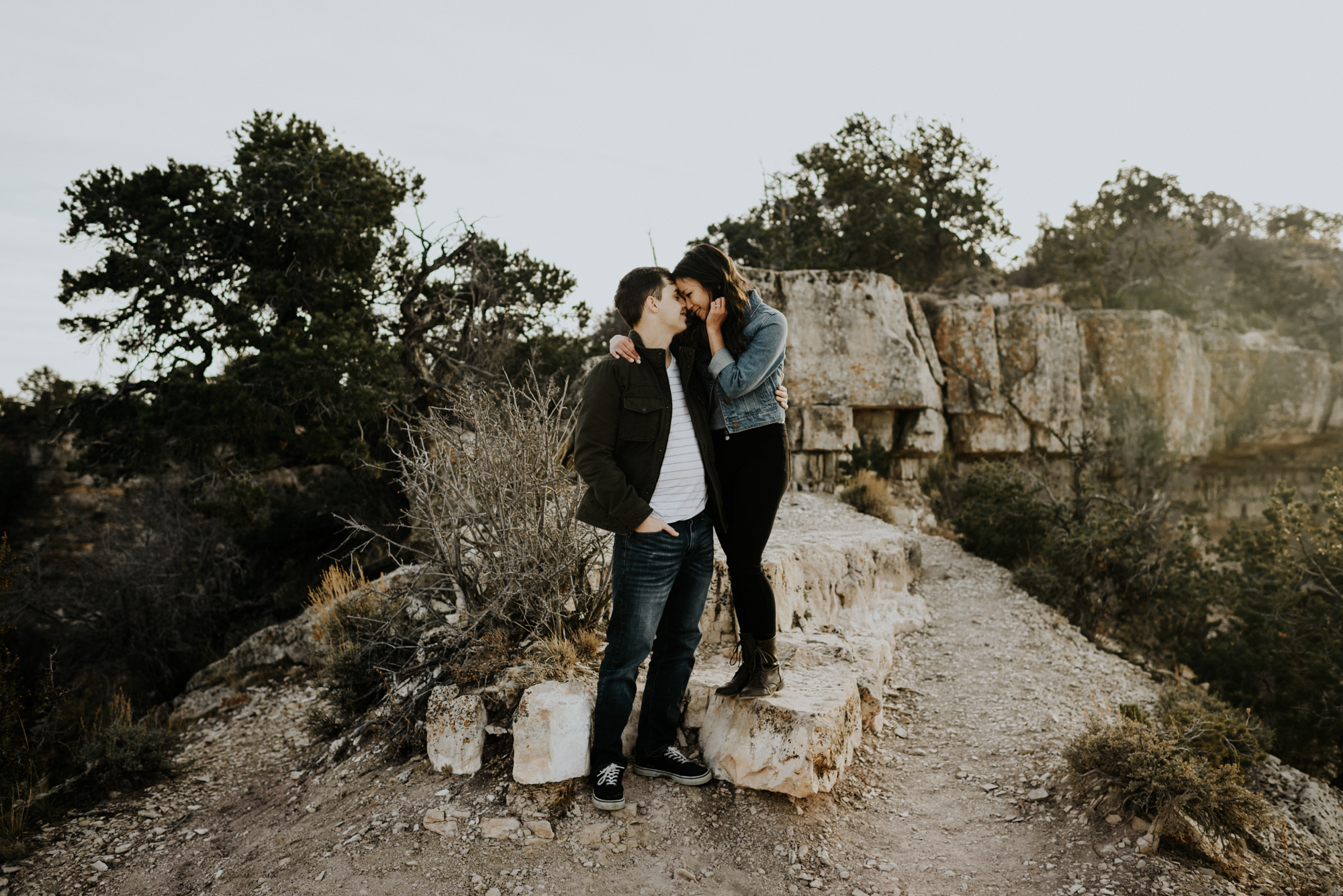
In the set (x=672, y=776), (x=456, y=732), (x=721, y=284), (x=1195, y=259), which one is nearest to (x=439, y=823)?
(x=456, y=732)

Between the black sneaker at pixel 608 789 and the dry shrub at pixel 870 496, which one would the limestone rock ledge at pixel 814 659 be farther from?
the dry shrub at pixel 870 496

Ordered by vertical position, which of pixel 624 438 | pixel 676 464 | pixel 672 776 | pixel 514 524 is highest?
pixel 624 438

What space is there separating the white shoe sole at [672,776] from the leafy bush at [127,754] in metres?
3.24

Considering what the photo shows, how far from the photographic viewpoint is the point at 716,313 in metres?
2.93

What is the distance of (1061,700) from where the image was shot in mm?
5250

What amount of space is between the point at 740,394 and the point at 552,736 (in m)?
1.72

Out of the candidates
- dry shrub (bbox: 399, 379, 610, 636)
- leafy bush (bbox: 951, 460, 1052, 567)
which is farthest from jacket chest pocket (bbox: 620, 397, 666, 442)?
leafy bush (bbox: 951, 460, 1052, 567)

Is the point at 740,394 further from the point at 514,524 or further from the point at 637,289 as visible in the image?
the point at 514,524

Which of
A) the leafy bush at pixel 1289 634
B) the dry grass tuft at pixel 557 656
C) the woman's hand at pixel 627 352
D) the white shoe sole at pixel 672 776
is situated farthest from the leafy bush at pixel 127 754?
the leafy bush at pixel 1289 634

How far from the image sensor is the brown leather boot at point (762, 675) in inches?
129

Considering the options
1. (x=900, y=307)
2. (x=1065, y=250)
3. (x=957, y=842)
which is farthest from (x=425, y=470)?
(x=1065, y=250)

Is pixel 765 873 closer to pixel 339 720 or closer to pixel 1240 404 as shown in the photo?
pixel 339 720

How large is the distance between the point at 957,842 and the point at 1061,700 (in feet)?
8.20

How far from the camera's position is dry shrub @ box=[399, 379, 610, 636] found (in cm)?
384
